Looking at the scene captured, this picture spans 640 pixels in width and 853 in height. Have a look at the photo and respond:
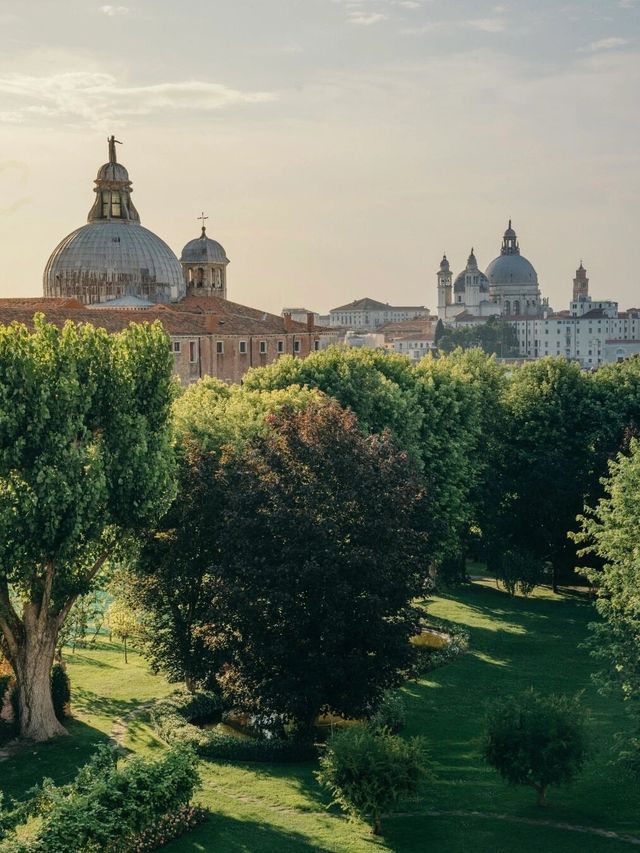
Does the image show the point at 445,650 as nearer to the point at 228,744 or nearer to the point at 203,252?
the point at 228,744

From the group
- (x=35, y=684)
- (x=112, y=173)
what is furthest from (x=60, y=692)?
(x=112, y=173)

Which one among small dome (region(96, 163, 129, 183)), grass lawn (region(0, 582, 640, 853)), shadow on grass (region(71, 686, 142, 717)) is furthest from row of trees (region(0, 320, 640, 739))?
small dome (region(96, 163, 129, 183))

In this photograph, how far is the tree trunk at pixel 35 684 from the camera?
31.8 m

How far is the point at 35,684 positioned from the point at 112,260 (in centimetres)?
8725

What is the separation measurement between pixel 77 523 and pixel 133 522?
2.94m

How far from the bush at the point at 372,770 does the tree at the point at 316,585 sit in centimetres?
458

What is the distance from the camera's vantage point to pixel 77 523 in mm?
28859

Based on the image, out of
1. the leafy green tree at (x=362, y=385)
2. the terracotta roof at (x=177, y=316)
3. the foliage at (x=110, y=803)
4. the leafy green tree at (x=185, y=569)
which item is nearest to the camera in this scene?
the foliage at (x=110, y=803)

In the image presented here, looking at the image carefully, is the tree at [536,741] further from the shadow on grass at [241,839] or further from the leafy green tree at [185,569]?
the leafy green tree at [185,569]

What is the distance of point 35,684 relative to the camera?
105ft

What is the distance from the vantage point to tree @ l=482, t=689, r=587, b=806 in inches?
979

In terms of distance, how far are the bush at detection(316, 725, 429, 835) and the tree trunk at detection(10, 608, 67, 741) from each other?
10614mm

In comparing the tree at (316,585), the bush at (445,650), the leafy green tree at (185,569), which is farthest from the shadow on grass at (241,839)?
the bush at (445,650)

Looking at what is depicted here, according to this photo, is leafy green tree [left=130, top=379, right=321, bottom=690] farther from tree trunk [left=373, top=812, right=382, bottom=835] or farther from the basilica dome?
the basilica dome
